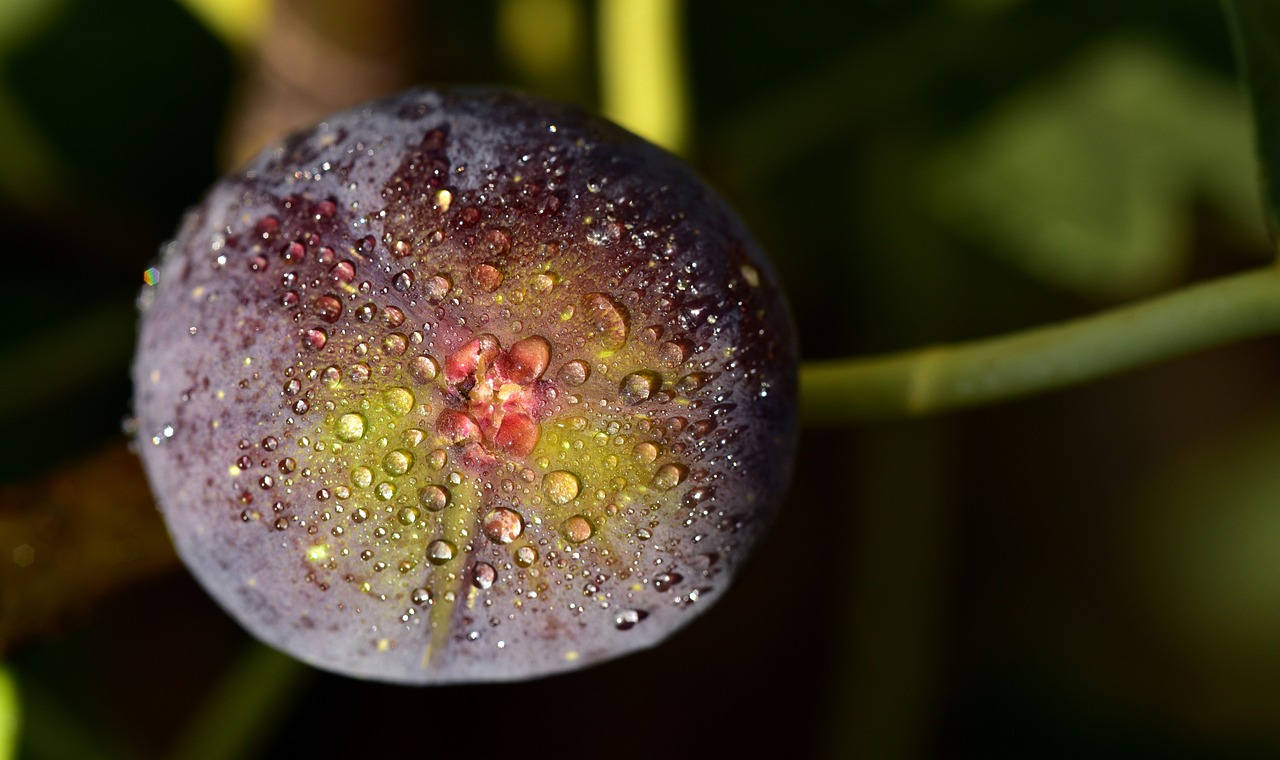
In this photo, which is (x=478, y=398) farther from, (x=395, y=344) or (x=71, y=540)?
(x=71, y=540)

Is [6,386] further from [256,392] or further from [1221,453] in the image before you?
[1221,453]

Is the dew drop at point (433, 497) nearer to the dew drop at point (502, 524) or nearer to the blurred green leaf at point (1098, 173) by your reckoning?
the dew drop at point (502, 524)

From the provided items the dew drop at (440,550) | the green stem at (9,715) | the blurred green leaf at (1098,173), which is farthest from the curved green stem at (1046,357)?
the blurred green leaf at (1098,173)

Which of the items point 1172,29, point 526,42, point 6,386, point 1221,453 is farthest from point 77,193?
point 1221,453

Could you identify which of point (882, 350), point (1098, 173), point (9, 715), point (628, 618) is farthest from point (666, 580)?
point (1098, 173)

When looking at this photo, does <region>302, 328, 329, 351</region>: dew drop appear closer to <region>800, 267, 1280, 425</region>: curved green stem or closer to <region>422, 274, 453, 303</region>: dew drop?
<region>422, 274, 453, 303</region>: dew drop

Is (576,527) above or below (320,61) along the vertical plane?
below

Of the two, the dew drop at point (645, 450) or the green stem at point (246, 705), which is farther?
the green stem at point (246, 705)
